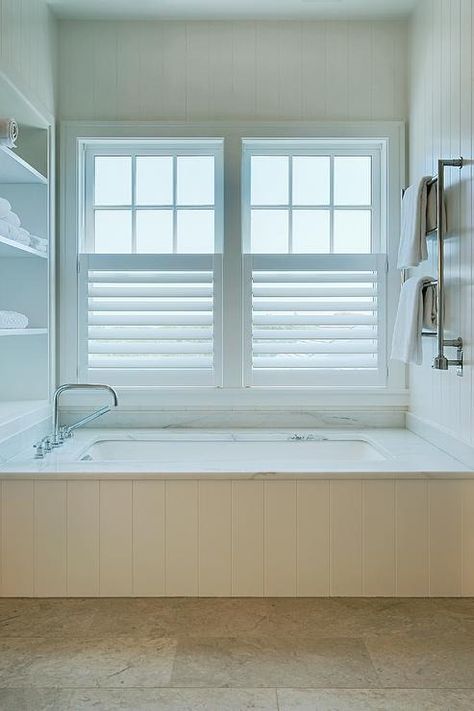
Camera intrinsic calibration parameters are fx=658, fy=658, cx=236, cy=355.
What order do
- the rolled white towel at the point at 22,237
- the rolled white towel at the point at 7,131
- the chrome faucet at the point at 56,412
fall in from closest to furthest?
1. the rolled white towel at the point at 7,131
2. the rolled white towel at the point at 22,237
3. the chrome faucet at the point at 56,412

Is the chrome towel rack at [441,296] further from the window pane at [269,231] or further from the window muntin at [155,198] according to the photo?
the window muntin at [155,198]

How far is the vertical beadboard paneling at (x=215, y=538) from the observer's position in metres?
2.50

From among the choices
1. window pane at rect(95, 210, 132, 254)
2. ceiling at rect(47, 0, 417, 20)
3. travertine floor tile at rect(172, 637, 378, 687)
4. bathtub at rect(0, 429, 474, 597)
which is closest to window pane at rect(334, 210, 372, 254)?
ceiling at rect(47, 0, 417, 20)

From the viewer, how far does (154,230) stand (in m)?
3.49

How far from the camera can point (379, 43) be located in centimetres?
342

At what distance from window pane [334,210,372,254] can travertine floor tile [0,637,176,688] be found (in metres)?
2.18

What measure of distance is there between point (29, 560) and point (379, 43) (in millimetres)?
2991

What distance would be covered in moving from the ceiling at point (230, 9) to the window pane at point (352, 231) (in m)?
0.99

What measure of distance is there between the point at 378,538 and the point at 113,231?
81.4 inches

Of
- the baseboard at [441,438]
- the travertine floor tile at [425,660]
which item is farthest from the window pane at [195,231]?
the travertine floor tile at [425,660]

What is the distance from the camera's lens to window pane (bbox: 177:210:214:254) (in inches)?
137

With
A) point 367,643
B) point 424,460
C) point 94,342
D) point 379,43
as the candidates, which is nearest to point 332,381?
point 424,460

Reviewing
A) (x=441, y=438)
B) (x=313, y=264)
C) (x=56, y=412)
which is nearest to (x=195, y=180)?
(x=313, y=264)

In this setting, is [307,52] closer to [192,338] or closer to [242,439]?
[192,338]
